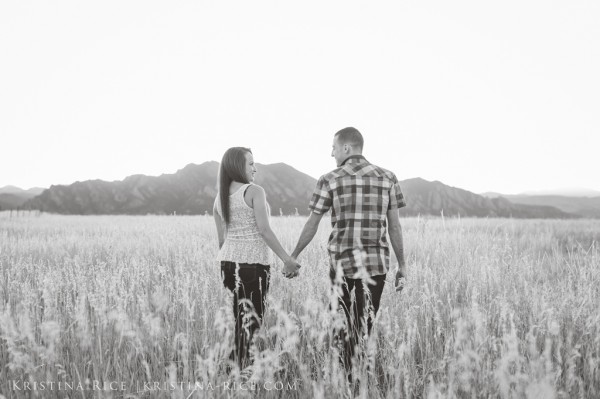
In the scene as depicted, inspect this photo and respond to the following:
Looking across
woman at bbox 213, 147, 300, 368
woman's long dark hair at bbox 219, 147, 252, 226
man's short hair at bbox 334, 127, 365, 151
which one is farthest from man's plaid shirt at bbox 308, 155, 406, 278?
woman's long dark hair at bbox 219, 147, 252, 226

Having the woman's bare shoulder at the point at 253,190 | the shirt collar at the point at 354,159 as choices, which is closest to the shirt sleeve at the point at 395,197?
the shirt collar at the point at 354,159

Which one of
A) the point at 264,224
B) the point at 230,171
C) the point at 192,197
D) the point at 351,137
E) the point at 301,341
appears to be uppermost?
the point at 192,197

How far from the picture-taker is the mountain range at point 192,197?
196 feet

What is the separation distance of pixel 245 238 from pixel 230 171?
56 centimetres

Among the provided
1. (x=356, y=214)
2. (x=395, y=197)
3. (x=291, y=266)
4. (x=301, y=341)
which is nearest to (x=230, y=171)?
(x=291, y=266)

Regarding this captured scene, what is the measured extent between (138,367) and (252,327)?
932mm

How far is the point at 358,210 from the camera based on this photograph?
Answer: 2953mm

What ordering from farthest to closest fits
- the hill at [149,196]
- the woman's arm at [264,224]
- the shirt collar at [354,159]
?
the hill at [149,196]
the woman's arm at [264,224]
the shirt collar at [354,159]

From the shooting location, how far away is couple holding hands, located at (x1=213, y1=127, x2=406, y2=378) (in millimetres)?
2934

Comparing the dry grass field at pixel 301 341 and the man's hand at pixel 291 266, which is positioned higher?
the man's hand at pixel 291 266

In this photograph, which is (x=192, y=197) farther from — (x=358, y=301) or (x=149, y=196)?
(x=358, y=301)

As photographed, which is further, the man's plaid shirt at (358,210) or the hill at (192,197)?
the hill at (192,197)

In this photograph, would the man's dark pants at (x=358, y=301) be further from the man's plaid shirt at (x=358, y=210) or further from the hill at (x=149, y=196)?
the hill at (x=149, y=196)

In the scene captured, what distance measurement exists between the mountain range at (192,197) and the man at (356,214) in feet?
173
